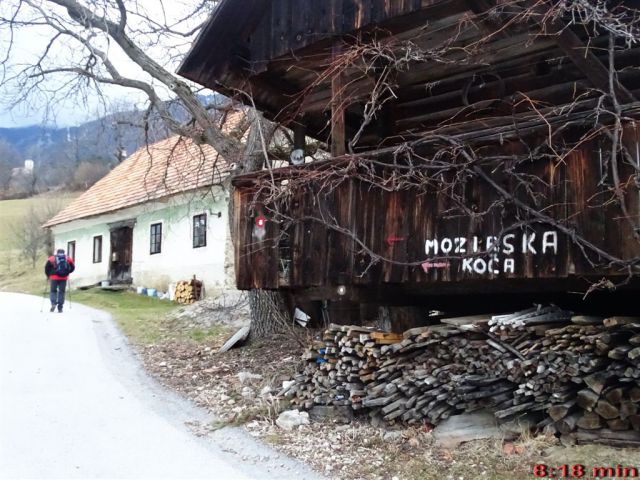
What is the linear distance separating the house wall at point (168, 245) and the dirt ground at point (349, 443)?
352 inches

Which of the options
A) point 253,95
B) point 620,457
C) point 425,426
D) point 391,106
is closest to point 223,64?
point 253,95

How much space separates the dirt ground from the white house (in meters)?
8.38

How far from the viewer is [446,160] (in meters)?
5.99

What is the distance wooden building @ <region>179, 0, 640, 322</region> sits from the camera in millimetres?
5133

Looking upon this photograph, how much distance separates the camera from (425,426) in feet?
19.4

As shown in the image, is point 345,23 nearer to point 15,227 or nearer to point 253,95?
point 253,95

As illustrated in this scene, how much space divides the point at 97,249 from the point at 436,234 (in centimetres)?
2216

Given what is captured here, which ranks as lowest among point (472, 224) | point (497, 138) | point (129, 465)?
point (129, 465)

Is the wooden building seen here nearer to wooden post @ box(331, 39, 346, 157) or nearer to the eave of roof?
wooden post @ box(331, 39, 346, 157)

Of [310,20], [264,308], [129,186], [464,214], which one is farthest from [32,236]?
[464,214]

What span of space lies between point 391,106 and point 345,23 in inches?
101

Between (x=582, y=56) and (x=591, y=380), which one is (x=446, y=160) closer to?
(x=582, y=56)

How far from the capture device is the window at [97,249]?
990 inches
